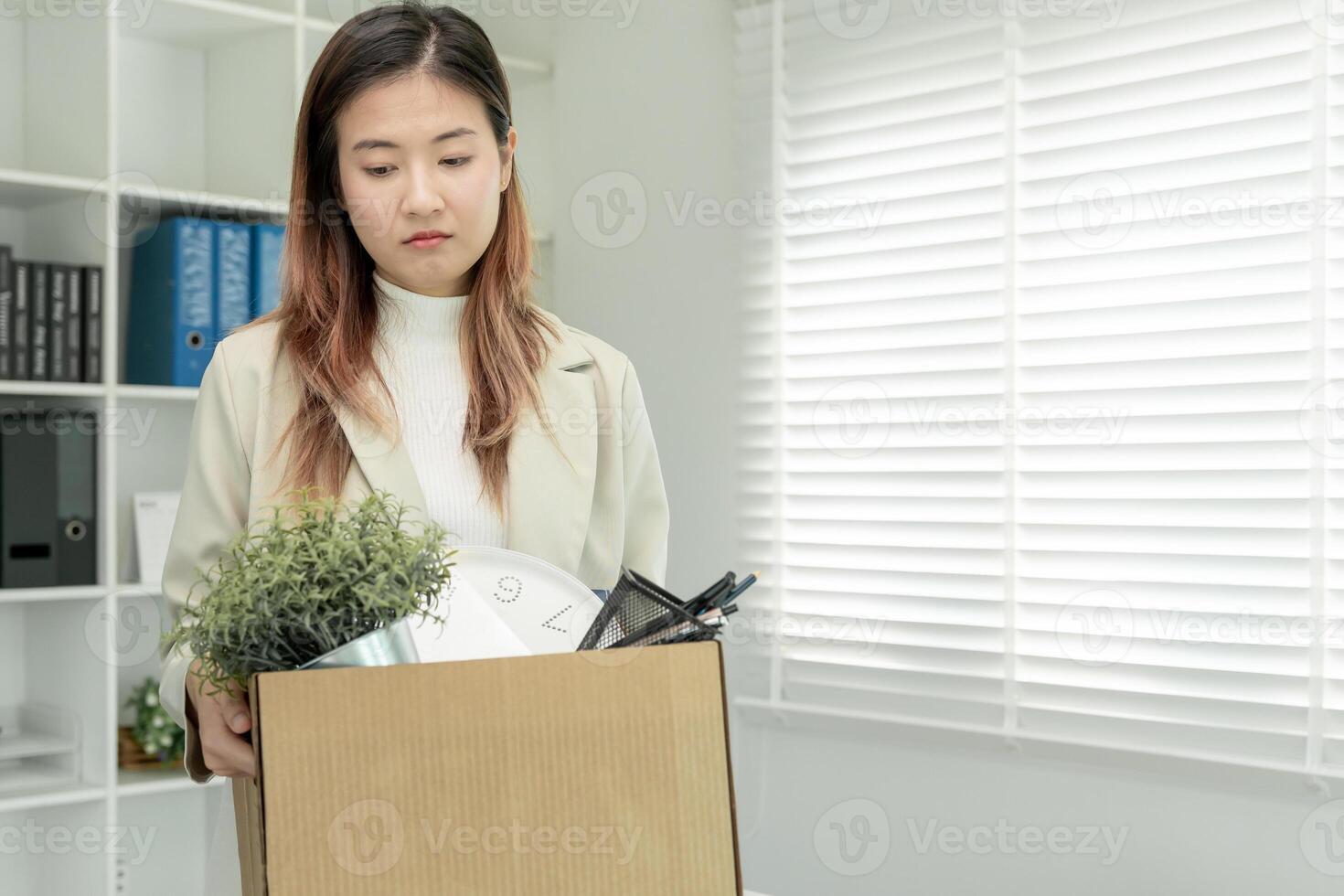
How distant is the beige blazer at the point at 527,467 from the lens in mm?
1090

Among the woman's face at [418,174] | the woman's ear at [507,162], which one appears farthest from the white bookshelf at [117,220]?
the woman's face at [418,174]

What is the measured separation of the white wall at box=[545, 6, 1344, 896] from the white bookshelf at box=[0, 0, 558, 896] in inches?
16.5

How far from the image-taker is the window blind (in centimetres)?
192

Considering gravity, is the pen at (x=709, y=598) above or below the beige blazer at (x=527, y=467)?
below

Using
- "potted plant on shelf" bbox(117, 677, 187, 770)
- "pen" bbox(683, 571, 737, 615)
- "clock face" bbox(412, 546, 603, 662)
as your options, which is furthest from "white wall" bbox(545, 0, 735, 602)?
"pen" bbox(683, 571, 737, 615)

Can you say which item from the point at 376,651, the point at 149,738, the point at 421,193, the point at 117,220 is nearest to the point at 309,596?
the point at 376,651

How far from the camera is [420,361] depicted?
1.22 meters

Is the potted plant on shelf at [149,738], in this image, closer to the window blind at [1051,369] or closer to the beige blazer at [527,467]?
the window blind at [1051,369]

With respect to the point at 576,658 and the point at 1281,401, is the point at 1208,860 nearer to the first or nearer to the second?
the point at 1281,401

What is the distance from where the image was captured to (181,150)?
9.07 ft

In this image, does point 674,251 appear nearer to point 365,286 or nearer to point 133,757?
point 133,757

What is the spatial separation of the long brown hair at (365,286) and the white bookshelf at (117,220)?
3.05ft

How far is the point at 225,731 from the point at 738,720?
79.8 inches

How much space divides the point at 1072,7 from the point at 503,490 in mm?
1560
